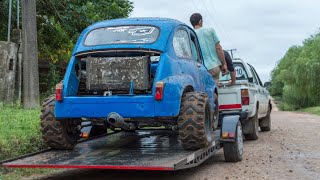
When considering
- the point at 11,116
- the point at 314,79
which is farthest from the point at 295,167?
the point at 314,79

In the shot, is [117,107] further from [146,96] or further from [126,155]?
[126,155]

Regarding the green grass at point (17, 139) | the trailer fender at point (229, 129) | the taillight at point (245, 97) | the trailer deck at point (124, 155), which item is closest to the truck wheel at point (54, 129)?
the trailer deck at point (124, 155)

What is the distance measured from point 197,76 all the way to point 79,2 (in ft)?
39.2

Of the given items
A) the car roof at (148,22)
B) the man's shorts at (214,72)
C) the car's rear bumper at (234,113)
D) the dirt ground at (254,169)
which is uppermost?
the car roof at (148,22)

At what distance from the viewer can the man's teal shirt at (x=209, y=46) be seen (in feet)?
31.4

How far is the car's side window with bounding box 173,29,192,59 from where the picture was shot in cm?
774

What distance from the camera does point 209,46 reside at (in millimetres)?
9602

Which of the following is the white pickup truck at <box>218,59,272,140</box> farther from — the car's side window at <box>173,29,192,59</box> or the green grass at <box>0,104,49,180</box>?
the green grass at <box>0,104,49,180</box>

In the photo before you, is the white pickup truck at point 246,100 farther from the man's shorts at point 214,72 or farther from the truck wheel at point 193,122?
the truck wheel at point 193,122

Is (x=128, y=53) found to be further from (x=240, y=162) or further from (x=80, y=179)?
(x=240, y=162)

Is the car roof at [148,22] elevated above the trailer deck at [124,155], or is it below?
above

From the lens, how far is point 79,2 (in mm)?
19000

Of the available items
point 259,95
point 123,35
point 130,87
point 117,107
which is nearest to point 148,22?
point 123,35

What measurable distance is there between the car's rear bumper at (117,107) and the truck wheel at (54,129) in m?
0.28
